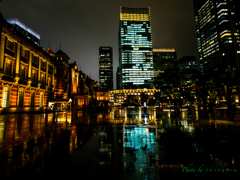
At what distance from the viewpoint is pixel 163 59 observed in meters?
197

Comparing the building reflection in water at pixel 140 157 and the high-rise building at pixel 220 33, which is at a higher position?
the high-rise building at pixel 220 33

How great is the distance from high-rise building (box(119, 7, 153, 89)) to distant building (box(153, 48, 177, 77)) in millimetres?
29148

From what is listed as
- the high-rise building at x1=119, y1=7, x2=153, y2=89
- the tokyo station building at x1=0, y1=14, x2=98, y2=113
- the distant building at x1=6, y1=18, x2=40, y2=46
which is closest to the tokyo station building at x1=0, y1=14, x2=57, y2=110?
the tokyo station building at x1=0, y1=14, x2=98, y2=113

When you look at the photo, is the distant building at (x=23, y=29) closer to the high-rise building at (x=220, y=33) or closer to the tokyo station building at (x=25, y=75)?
the tokyo station building at (x=25, y=75)

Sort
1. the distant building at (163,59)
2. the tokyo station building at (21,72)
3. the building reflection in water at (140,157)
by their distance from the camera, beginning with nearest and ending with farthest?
the building reflection in water at (140,157), the tokyo station building at (21,72), the distant building at (163,59)

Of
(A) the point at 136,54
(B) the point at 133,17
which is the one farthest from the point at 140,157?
(B) the point at 133,17

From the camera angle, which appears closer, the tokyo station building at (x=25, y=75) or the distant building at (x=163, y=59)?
the tokyo station building at (x=25, y=75)

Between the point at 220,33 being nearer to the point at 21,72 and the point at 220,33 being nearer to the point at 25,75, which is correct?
the point at 25,75

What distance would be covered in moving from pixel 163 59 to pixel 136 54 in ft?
171

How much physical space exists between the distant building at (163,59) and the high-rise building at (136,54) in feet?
95.6

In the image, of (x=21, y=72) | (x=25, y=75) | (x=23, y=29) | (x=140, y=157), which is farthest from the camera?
(x=23, y=29)

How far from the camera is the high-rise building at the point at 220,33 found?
10738 centimetres

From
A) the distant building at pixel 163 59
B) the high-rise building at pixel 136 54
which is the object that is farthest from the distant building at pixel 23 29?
the distant building at pixel 163 59

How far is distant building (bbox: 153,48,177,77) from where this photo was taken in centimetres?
19275
